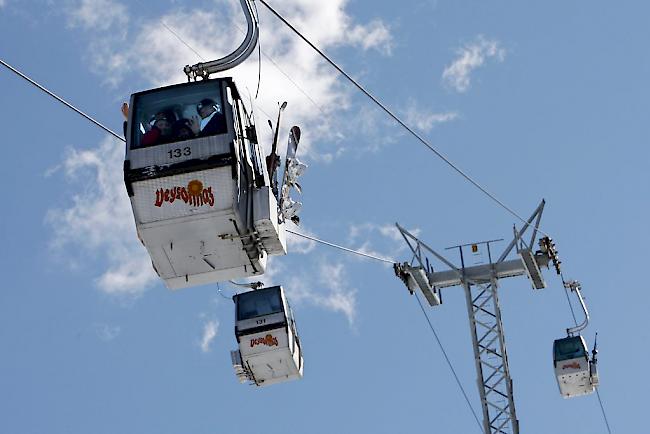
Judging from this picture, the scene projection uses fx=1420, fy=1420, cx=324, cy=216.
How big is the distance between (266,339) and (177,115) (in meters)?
9.90

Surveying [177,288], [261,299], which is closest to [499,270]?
[261,299]

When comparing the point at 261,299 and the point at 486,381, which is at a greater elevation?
the point at 261,299

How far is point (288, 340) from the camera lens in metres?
28.1

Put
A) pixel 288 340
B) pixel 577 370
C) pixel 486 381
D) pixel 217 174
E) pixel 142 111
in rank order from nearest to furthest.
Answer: pixel 217 174 < pixel 142 111 < pixel 288 340 < pixel 486 381 < pixel 577 370

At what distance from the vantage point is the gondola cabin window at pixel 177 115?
61.2 ft

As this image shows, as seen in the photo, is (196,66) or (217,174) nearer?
(217,174)

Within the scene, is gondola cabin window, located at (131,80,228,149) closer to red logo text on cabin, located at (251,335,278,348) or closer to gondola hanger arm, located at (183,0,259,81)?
gondola hanger arm, located at (183,0,259,81)

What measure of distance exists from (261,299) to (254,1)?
38.0 ft

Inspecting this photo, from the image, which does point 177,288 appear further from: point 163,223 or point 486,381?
point 486,381

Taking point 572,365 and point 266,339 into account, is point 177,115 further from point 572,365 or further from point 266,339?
point 572,365

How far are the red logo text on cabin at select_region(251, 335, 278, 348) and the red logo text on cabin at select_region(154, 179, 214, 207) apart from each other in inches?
405

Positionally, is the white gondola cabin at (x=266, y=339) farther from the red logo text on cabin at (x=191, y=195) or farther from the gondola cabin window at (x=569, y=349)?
the red logo text on cabin at (x=191, y=195)

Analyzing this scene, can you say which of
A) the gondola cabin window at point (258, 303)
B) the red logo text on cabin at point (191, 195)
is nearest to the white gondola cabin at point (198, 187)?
the red logo text on cabin at point (191, 195)

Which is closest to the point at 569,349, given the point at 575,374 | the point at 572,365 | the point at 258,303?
the point at 572,365
